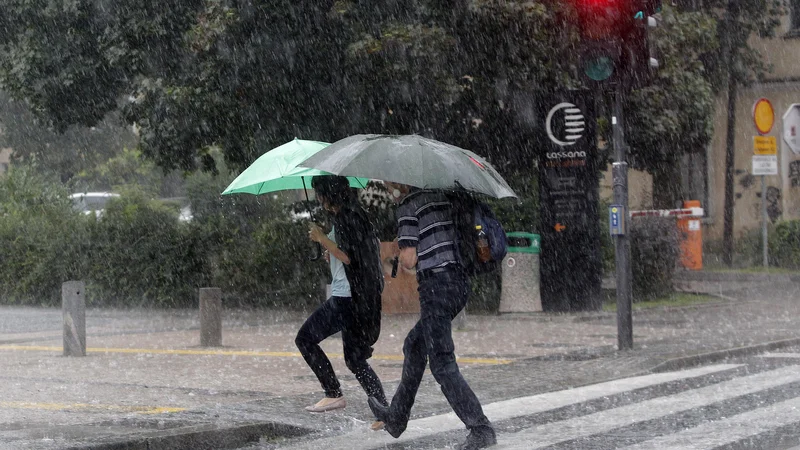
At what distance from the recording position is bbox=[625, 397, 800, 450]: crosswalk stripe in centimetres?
750

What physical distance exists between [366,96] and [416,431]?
30.5 feet

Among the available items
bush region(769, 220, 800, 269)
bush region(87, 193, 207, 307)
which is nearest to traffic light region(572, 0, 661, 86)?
bush region(87, 193, 207, 307)

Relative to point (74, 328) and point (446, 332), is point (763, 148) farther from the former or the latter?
point (446, 332)

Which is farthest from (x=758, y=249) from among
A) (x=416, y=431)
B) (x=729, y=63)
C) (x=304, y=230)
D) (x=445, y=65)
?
(x=416, y=431)

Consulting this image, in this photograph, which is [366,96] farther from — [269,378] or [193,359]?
[269,378]

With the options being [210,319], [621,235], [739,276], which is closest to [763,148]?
[739,276]

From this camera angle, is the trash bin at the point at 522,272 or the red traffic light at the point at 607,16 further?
the trash bin at the point at 522,272

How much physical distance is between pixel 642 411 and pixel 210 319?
658 centimetres

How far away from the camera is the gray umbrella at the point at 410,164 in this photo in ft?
23.3

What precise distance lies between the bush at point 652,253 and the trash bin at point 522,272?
258 cm

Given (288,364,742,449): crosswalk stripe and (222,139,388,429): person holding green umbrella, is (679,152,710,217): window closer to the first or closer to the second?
(288,364,742,449): crosswalk stripe

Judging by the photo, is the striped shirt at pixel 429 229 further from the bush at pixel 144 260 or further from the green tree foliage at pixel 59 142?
the green tree foliage at pixel 59 142

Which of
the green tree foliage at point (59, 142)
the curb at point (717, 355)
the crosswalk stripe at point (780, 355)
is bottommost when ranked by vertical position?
the crosswalk stripe at point (780, 355)

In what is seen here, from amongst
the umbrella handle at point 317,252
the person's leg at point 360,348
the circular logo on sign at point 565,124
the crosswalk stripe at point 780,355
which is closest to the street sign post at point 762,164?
the circular logo on sign at point 565,124
